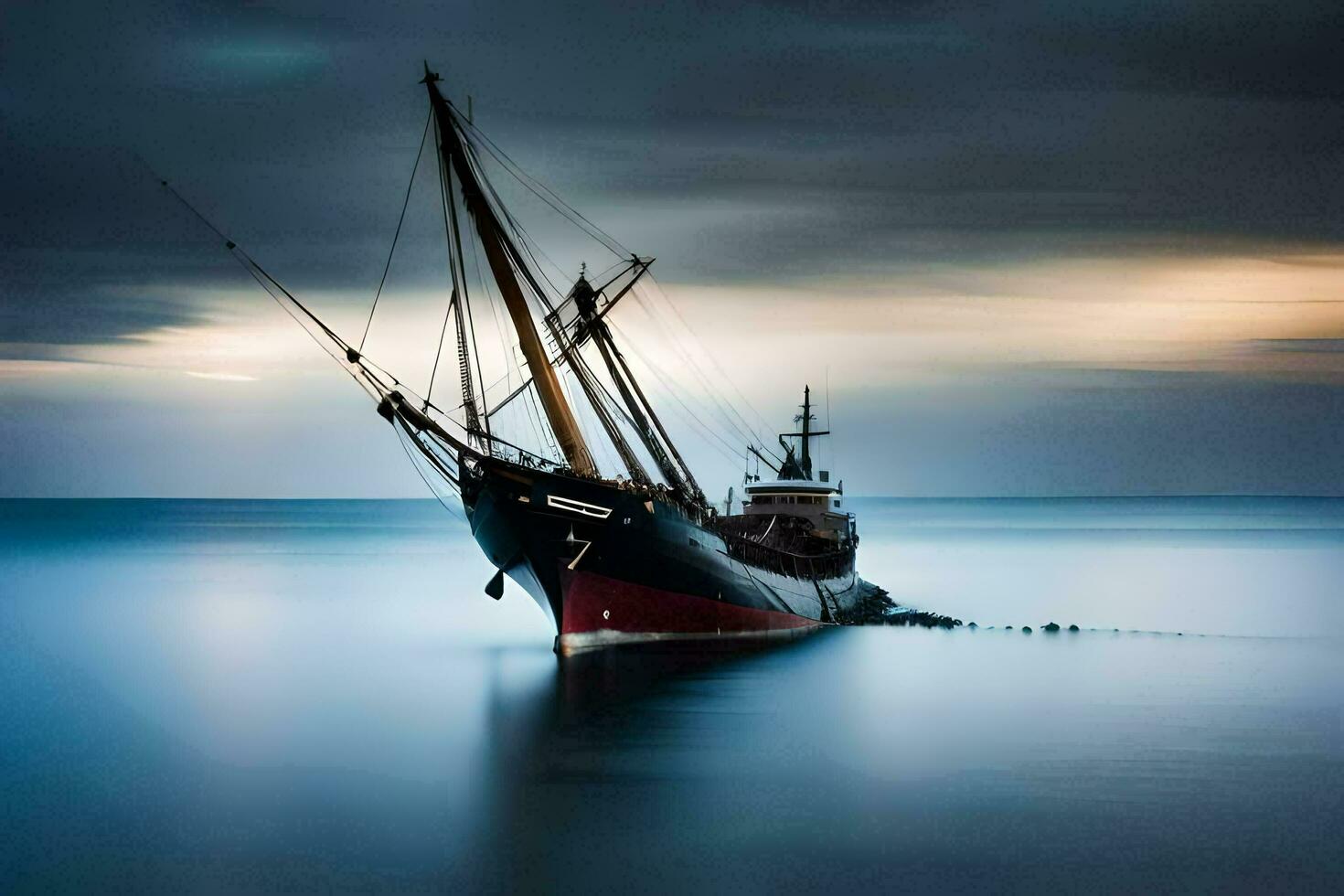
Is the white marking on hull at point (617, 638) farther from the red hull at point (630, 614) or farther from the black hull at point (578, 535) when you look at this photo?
the black hull at point (578, 535)

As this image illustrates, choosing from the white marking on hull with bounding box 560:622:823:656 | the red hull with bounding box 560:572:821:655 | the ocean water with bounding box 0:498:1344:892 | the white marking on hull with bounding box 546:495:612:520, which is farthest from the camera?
the white marking on hull with bounding box 560:622:823:656

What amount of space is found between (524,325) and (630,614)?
8.20m

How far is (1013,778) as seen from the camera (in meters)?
22.6

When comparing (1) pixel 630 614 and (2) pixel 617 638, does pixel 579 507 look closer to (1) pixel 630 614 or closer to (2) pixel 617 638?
(1) pixel 630 614

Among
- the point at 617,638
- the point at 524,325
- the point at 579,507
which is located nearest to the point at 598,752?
the point at 579,507

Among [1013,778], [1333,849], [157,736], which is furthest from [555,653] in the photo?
[1333,849]

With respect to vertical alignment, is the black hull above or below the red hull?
above

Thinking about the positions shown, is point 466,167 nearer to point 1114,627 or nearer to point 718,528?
point 718,528

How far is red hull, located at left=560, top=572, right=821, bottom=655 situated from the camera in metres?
34.2

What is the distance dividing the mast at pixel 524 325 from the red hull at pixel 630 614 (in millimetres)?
3188

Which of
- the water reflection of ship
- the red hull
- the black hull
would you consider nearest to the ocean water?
the water reflection of ship

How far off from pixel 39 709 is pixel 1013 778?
20.6 metres

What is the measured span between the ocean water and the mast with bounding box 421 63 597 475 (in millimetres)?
5751

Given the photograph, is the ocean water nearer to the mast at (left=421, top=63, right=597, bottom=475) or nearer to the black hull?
the black hull
